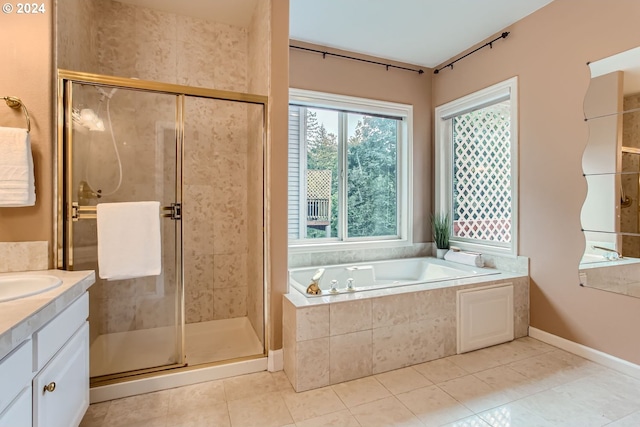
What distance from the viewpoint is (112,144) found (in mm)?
2191

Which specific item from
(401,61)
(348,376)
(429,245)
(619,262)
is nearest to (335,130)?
(401,61)

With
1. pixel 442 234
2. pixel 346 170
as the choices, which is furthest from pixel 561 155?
pixel 346 170

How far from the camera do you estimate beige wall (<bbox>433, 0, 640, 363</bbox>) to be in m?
2.13

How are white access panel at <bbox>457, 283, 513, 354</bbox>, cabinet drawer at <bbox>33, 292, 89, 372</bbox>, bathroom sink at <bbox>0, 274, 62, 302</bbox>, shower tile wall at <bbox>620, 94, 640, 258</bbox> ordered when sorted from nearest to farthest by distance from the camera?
cabinet drawer at <bbox>33, 292, 89, 372</bbox>
bathroom sink at <bbox>0, 274, 62, 302</bbox>
shower tile wall at <bbox>620, 94, 640, 258</bbox>
white access panel at <bbox>457, 283, 513, 354</bbox>

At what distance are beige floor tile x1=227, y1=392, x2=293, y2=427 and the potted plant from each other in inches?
92.0

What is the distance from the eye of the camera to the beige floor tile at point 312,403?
1.70 m

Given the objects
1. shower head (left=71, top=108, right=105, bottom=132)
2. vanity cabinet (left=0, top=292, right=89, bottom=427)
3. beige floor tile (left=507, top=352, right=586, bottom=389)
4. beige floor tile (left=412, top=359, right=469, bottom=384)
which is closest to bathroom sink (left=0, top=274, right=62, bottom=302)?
vanity cabinet (left=0, top=292, right=89, bottom=427)

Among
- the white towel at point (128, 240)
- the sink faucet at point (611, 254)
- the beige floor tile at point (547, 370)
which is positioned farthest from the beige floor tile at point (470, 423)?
the white towel at point (128, 240)

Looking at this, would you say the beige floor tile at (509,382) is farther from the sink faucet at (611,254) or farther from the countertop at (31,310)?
the countertop at (31,310)

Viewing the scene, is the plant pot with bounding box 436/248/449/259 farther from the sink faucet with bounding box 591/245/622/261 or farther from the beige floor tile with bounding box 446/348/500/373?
the sink faucet with bounding box 591/245/622/261

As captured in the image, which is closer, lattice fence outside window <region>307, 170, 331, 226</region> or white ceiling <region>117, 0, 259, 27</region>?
white ceiling <region>117, 0, 259, 27</region>

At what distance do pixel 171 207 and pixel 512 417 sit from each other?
2417 millimetres

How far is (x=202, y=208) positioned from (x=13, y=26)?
1.59 meters

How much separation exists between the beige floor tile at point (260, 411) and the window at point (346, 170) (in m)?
1.46
